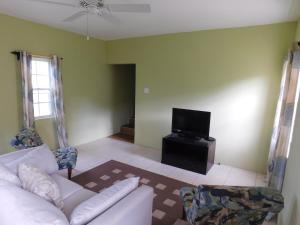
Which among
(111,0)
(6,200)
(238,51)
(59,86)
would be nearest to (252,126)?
(238,51)

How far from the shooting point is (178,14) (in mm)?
2908

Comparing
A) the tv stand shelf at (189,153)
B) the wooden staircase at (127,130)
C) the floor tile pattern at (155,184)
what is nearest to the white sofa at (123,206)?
the floor tile pattern at (155,184)

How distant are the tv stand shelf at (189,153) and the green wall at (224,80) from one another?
19.5 inches

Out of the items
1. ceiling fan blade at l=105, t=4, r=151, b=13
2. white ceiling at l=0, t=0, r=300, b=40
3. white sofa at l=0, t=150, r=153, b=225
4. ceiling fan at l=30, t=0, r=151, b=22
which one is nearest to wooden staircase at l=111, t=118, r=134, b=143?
white ceiling at l=0, t=0, r=300, b=40

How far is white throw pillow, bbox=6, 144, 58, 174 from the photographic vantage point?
6.49ft

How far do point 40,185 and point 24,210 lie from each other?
1.38 ft

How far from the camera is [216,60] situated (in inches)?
144

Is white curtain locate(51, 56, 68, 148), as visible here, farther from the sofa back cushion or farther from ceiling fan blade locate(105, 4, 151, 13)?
ceiling fan blade locate(105, 4, 151, 13)

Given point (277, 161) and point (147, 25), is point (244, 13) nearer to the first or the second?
point (147, 25)

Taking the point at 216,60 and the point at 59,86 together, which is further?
the point at 59,86

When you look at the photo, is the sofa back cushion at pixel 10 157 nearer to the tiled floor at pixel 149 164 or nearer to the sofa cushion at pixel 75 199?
the sofa cushion at pixel 75 199

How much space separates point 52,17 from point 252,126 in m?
3.98

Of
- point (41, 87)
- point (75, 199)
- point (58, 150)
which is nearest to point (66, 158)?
point (58, 150)

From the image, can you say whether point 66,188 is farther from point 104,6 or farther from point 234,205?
point 104,6
